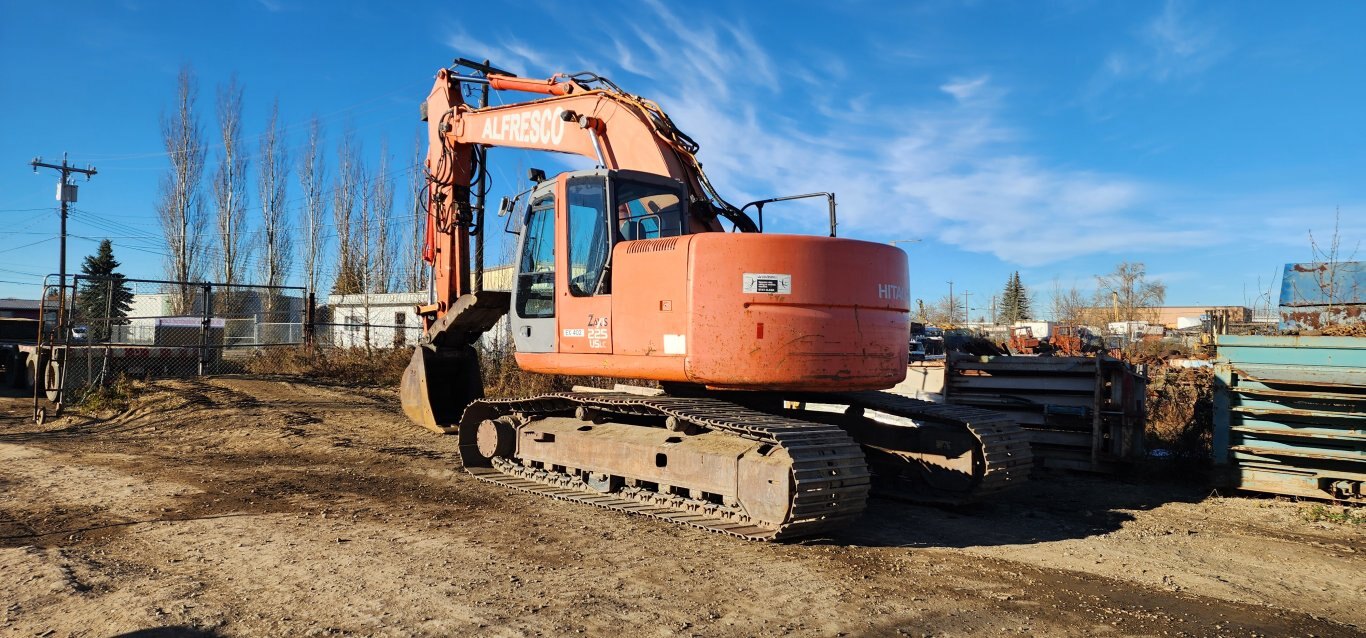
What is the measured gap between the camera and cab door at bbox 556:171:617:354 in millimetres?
6949

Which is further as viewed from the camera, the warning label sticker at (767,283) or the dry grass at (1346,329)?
the dry grass at (1346,329)

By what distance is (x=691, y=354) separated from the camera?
6.30m

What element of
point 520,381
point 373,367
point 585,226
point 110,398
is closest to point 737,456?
point 585,226

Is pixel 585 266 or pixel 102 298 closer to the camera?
pixel 585 266

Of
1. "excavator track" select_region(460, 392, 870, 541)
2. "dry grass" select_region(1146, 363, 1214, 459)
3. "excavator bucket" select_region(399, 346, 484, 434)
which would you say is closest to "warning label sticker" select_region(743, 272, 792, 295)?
"excavator track" select_region(460, 392, 870, 541)

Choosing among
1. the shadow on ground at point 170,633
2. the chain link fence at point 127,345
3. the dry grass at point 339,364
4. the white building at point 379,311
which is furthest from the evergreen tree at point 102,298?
the shadow on ground at point 170,633

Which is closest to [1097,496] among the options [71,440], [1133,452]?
[1133,452]

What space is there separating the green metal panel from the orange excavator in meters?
2.35

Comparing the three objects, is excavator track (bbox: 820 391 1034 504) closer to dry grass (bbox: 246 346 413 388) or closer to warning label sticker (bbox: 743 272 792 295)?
warning label sticker (bbox: 743 272 792 295)

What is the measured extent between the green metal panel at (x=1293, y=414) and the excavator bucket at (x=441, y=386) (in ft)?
24.6

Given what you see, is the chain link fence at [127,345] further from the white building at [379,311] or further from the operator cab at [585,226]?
the operator cab at [585,226]

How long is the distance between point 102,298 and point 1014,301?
6609 centimetres

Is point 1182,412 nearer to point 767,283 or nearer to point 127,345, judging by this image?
point 767,283

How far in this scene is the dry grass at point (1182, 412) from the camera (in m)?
9.41
